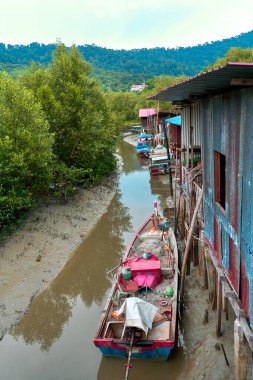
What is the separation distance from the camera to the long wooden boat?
30.2 ft

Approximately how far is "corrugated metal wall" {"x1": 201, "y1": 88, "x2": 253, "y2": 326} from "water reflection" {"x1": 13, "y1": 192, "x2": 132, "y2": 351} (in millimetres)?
6745

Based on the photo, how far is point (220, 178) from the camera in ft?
29.0

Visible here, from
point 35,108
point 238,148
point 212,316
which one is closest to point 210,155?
point 238,148

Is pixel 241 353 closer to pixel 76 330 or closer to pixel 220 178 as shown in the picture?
pixel 220 178

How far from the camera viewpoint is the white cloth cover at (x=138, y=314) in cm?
900

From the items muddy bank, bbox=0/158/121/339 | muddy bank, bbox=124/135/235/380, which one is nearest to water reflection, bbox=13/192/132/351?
muddy bank, bbox=0/158/121/339

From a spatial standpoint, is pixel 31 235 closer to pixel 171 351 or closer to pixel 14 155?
pixel 14 155

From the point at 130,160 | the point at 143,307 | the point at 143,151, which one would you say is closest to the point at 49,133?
the point at 143,307

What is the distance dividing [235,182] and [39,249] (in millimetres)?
12027

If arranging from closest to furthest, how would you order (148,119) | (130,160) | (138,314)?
(138,314)
(130,160)
(148,119)

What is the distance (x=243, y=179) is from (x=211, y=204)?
314 centimetres

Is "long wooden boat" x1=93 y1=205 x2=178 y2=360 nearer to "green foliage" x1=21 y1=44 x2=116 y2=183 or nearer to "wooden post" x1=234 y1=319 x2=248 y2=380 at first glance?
"wooden post" x1=234 y1=319 x2=248 y2=380

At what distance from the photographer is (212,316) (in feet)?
35.1

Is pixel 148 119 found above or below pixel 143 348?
above
